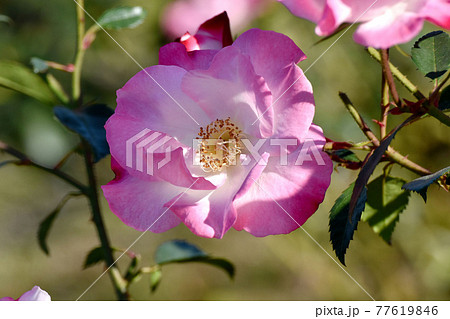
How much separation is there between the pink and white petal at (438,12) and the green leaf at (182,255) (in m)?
0.54

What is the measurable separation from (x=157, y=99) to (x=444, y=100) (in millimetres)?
292

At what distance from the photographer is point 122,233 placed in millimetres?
1911

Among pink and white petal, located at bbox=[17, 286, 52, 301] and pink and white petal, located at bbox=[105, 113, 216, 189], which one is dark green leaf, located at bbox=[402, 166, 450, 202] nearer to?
pink and white petal, located at bbox=[105, 113, 216, 189]

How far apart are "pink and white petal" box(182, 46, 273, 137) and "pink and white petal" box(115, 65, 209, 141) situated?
0.6 inches

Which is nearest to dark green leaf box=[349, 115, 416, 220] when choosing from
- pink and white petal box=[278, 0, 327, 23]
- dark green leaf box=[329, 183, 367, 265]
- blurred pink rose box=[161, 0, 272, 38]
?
dark green leaf box=[329, 183, 367, 265]

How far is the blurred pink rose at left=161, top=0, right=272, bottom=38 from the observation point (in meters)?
1.31

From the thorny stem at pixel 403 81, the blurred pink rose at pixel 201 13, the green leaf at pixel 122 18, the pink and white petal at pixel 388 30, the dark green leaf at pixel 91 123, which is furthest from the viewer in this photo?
the blurred pink rose at pixel 201 13

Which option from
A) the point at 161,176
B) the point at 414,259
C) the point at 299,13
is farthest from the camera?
the point at 414,259

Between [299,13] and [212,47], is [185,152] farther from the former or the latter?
[299,13]

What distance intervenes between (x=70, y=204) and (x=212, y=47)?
5.13 ft

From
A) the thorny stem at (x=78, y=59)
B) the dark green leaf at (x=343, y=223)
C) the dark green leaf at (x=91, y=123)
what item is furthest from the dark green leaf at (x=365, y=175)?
the thorny stem at (x=78, y=59)

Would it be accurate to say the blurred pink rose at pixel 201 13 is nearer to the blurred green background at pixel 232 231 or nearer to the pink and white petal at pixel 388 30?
the blurred green background at pixel 232 231

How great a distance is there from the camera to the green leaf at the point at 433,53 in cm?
50
